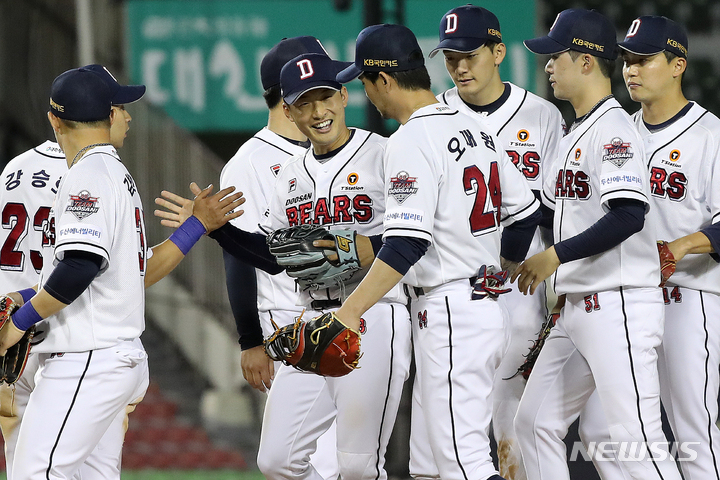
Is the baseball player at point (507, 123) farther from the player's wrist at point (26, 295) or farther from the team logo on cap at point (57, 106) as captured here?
the player's wrist at point (26, 295)

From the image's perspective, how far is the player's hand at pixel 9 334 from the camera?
3.08 metres

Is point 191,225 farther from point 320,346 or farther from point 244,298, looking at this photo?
point 320,346

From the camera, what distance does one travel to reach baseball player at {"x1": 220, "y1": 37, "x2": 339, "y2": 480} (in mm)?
3971

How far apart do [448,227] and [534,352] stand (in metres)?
1.06

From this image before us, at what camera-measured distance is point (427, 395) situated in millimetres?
3164

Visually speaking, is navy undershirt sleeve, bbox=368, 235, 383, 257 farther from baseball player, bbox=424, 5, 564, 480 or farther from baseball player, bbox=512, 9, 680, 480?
baseball player, bbox=424, 5, 564, 480

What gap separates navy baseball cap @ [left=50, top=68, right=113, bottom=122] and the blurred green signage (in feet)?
21.4

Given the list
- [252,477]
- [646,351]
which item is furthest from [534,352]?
[252,477]

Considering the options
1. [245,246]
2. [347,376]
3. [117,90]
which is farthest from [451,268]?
[117,90]

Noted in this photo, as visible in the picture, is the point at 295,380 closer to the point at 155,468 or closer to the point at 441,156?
the point at 441,156

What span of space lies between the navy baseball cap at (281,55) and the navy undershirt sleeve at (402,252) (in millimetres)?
1366

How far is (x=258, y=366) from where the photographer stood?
157 inches

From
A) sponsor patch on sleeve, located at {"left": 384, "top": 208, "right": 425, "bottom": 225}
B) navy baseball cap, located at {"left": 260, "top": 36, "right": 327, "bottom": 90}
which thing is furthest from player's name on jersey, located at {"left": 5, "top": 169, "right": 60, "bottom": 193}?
sponsor patch on sleeve, located at {"left": 384, "top": 208, "right": 425, "bottom": 225}

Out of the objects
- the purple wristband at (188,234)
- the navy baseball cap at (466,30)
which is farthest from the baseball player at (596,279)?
the purple wristband at (188,234)
